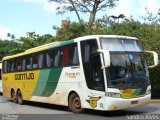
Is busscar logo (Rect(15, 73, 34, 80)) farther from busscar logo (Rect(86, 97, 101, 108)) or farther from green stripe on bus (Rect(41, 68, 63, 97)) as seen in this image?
busscar logo (Rect(86, 97, 101, 108))

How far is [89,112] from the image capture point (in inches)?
700

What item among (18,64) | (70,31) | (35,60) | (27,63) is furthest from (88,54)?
(70,31)

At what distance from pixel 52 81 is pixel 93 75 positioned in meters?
3.89

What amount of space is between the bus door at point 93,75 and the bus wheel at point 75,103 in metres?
0.82

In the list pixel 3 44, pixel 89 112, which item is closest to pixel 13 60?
pixel 89 112

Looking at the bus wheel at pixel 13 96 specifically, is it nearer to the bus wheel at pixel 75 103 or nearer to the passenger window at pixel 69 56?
the passenger window at pixel 69 56

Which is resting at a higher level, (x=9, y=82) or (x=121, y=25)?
(x=121, y=25)

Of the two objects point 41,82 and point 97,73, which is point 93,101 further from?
point 41,82

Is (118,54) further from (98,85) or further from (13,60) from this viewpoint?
(13,60)

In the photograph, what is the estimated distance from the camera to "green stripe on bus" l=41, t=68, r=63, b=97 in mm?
18984

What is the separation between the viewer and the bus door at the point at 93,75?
621 inches

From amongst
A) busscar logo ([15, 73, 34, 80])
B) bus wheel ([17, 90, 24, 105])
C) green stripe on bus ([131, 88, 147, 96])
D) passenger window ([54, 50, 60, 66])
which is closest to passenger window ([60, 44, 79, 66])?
passenger window ([54, 50, 60, 66])

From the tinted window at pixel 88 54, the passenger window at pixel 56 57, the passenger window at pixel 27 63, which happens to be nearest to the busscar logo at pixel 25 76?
the passenger window at pixel 27 63

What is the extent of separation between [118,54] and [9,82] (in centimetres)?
1239
